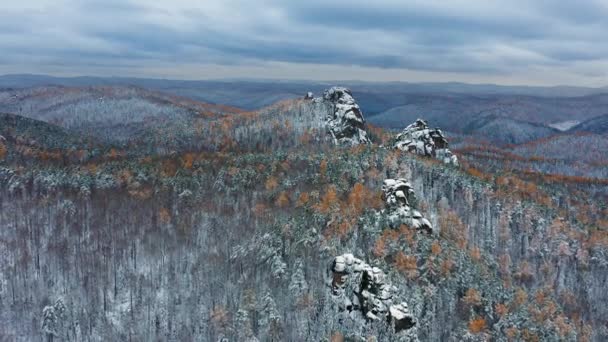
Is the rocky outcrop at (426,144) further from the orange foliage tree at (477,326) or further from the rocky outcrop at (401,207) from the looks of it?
the orange foliage tree at (477,326)

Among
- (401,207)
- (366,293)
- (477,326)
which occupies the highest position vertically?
(401,207)

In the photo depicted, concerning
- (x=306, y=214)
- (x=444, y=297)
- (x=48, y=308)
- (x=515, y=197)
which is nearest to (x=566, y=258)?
(x=515, y=197)

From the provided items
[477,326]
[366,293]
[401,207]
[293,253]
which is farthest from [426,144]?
[366,293]

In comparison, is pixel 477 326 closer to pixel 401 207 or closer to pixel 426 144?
pixel 401 207

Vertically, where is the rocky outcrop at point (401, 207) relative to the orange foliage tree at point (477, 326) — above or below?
above

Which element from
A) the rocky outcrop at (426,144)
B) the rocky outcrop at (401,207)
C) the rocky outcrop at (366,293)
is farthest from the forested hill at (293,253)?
the rocky outcrop at (426,144)

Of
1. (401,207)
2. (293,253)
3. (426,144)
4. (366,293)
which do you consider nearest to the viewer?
(366,293)
